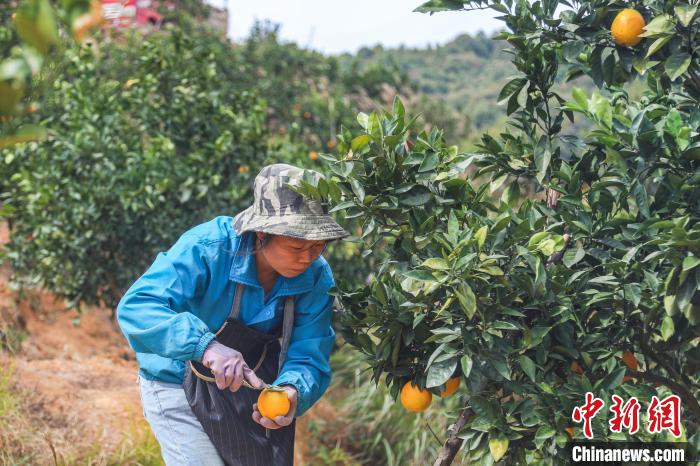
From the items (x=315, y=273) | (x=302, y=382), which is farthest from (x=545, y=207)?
(x=302, y=382)

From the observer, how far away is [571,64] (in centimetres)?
262

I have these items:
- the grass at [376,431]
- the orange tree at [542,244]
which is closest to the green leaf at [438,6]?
the orange tree at [542,244]

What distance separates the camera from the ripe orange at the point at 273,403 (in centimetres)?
244

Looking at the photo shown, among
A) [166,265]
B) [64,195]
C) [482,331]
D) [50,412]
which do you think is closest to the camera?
[482,331]

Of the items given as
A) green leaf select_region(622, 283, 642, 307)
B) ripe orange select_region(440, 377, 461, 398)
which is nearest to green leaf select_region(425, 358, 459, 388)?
ripe orange select_region(440, 377, 461, 398)

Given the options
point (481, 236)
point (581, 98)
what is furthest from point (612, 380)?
point (581, 98)

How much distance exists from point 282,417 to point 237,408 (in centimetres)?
16

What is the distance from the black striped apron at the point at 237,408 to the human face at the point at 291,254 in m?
0.13

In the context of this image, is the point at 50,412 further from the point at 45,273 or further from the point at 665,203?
the point at 665,203

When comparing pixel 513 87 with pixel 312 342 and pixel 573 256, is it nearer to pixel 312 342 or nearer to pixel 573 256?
pixel 573 256

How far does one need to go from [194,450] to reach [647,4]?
1808 millimetres

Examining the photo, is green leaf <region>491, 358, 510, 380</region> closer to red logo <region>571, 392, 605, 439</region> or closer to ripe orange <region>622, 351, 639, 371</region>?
red logo <region>571, 392, 605, 439</region>

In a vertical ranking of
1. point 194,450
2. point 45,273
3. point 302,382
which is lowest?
point 45,273

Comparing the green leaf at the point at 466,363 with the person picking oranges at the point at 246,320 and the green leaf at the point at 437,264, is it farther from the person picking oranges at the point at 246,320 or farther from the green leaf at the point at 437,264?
the person picking oranges at the point at 246,320
